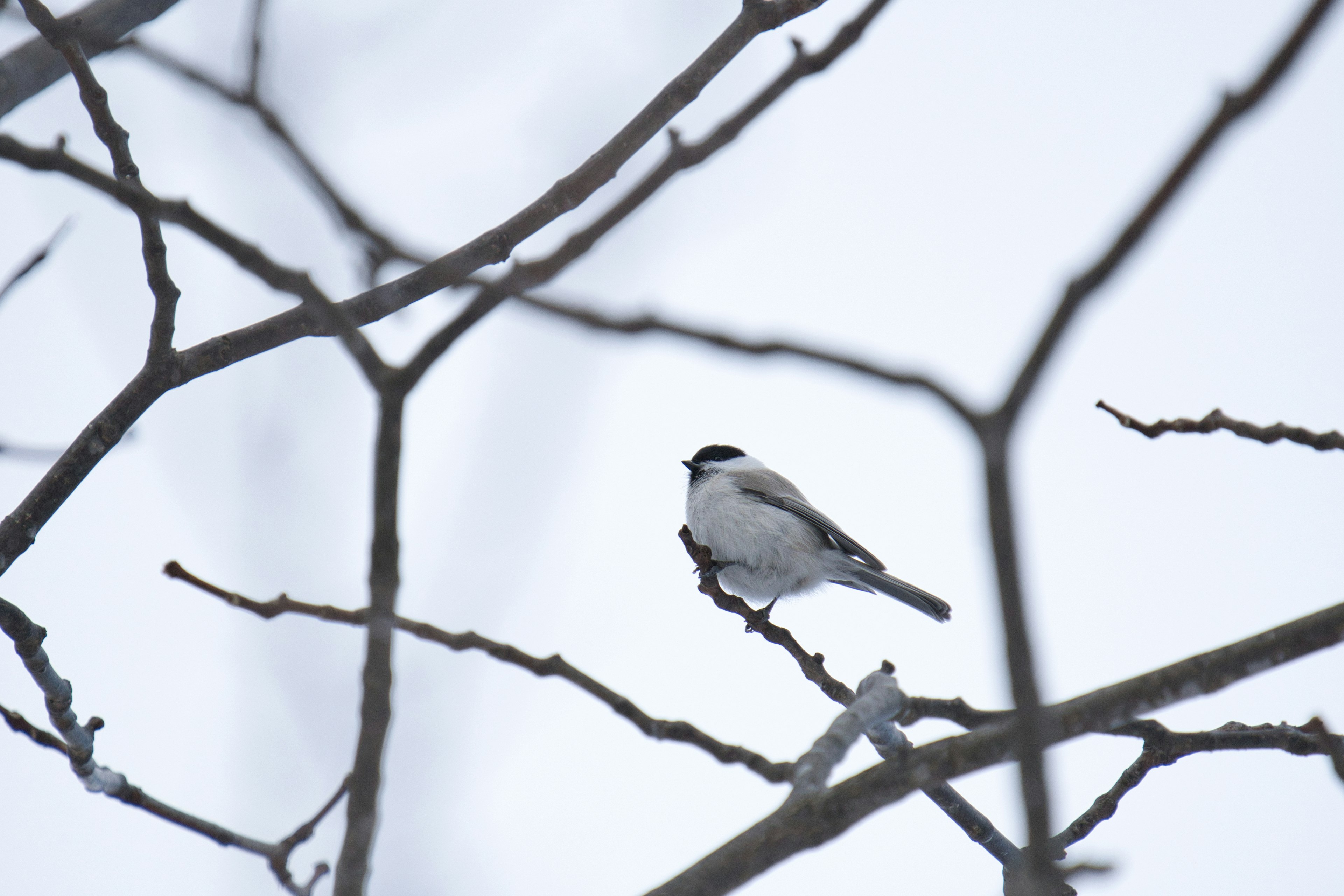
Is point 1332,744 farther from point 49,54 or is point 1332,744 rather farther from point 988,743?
point 49,54

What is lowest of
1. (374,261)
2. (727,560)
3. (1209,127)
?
(1209,127)

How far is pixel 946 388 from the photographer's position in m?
1.22

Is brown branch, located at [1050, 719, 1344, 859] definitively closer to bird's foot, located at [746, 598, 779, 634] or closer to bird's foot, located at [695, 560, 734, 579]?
bird's foot, located at [746, 598, 779, 634]

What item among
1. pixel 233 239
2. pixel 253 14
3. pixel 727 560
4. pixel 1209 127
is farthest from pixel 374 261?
pixel 727 560

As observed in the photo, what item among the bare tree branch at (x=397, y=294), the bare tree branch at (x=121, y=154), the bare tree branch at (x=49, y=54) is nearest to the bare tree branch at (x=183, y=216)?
the bare tree branch at (x=121, y=154)

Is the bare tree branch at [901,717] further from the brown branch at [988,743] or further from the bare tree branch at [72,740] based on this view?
the bare tree branch at [72,740]

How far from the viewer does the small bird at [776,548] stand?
5617 mm

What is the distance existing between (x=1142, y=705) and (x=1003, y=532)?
0.87 meters

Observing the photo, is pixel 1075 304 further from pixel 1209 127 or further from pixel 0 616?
pixel 0 616

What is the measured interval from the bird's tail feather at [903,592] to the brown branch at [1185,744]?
2.64 m

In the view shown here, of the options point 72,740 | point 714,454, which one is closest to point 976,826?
point 72,740

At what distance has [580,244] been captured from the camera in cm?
140

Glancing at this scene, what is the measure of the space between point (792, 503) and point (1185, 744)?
3.58 metres

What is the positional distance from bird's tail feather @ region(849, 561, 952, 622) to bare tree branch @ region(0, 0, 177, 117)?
4.16 metres
